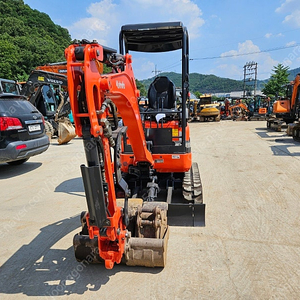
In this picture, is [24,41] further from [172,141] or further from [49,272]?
[49,272]

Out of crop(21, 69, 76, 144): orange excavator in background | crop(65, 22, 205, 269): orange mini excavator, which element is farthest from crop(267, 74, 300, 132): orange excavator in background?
crop(21, 69, 76, 144): orange excavator in background

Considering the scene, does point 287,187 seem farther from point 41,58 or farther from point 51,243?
point 41,58

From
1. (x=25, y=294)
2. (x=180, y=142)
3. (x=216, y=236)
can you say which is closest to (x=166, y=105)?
(x=180, y=142)

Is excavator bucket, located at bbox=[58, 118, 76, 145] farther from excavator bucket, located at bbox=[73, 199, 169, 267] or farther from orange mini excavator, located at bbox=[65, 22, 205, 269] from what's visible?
excavator bucket, located at bbox=[73, 199, 169, 267]

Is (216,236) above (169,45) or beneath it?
beneath

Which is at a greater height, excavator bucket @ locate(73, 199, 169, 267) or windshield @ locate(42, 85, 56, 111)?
windshield @ locate(42, 85, 56, 111)

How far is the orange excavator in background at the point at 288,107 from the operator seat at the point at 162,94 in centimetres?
1031

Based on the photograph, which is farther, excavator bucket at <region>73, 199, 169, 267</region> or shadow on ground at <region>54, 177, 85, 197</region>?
shadow on ground at <region>54, 177, 85, 197</region>

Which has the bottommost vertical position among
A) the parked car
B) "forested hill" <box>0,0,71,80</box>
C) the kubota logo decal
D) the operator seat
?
the parked car

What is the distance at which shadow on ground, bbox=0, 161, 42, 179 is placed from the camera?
24.0 feet

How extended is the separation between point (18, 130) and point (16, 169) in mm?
1558

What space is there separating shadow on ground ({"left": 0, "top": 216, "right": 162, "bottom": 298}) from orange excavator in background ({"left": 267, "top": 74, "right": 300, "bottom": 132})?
13.6 meters

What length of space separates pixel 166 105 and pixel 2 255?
386cm

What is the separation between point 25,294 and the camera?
275 centimetres
